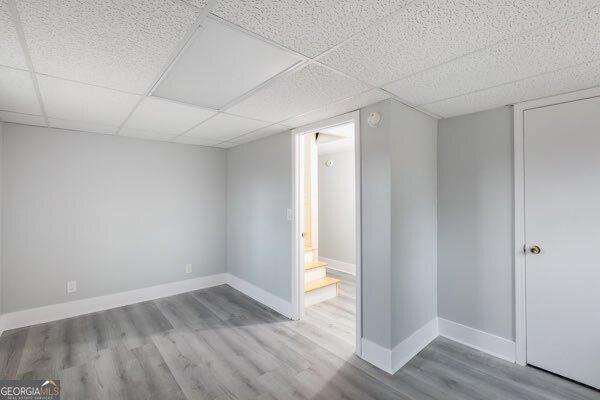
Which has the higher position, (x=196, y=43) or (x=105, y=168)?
(x=196, y=43)

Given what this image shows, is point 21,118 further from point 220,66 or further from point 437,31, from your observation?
point 437,31

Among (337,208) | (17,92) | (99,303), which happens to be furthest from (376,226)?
(99,303)

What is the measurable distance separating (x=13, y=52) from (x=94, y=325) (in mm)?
2742

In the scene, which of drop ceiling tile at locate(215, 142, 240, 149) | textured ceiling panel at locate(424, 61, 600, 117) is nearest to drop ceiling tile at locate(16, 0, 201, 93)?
textured ceiling panel at locate(424, 61, 600, 117)

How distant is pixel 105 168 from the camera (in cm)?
354

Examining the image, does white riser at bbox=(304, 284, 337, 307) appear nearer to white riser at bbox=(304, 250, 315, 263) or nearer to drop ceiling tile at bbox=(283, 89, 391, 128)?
white riser at bbox=(304, 250, 315, 263)

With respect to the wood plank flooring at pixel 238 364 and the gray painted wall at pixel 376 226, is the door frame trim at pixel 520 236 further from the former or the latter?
the gray painted wall at pixel 376 226

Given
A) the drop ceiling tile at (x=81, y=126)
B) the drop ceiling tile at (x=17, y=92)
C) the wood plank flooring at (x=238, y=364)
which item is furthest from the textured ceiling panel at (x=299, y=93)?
the wood plank flooring at (x=238, y=364)

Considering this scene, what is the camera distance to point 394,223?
2.30 meters

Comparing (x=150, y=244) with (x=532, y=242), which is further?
(x=150, y=244)

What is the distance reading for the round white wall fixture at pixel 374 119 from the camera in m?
2.31

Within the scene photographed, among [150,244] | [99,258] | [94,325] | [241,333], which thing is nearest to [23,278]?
[99,258]

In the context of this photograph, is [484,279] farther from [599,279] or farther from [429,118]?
[429,118]

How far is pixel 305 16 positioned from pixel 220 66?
694 mm
